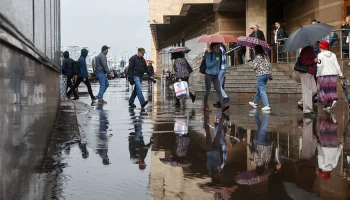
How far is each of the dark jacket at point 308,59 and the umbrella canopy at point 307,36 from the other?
398 mm

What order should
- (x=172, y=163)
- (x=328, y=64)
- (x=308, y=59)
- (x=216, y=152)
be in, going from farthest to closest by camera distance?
(x=328, y=64) → (x=308, y=59) → (x=216, y=152) → (x=172, y=163)

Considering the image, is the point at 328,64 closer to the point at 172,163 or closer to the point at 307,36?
the point at 307,36

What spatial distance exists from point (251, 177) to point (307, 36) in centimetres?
676

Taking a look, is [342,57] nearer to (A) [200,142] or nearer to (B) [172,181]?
(A) [200,142]

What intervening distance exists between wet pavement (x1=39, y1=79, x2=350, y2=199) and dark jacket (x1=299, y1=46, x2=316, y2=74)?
1.41m

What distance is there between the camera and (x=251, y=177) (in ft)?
17.9

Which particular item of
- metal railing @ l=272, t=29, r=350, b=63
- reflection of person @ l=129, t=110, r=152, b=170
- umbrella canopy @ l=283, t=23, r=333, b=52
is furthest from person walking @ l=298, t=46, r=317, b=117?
metal railing @ l=272, t=29, r=350, b=63

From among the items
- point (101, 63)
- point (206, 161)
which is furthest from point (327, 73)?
point (101, 63)

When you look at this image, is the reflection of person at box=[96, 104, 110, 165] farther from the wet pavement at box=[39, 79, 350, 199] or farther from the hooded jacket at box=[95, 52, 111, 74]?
the hooded jacket at box=[95, 52, 111, 74]

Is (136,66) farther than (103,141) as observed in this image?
Yes

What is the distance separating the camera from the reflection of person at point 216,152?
5755mm

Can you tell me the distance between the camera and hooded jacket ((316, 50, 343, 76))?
12695 millimetres

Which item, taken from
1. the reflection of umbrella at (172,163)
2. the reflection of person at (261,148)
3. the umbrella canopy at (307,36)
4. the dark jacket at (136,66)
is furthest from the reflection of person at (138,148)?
the dark jacket at (136,66)

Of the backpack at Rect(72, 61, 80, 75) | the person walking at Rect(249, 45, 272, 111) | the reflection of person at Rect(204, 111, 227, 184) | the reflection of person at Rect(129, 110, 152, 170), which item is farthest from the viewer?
the backpack at Rect(72, 61, 80, 75)
